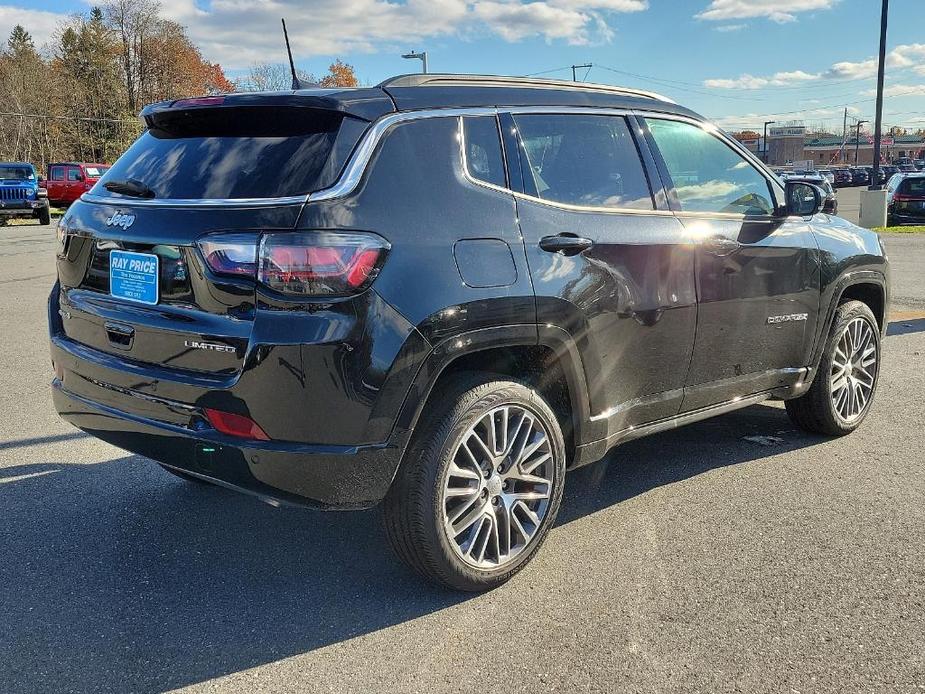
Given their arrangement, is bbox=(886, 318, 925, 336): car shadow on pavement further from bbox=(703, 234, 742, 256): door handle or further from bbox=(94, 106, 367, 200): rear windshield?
bbox=(94, 106, 367, 200): rear windshield

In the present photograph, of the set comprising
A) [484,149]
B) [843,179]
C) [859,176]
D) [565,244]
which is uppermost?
[484,149]

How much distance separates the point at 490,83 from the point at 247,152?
1062 millimetres

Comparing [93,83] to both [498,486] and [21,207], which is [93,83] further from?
[498,486]

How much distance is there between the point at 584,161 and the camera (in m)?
3.68

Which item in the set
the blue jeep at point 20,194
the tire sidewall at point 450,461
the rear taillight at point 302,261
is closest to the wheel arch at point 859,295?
the tire sidewall at point 450,461

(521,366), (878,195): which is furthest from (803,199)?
(878,195)

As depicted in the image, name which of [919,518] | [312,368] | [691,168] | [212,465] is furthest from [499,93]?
[919,518]

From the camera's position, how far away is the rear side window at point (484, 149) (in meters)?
3.22

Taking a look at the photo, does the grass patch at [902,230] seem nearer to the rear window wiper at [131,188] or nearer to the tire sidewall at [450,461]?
the tire sidewall at [450,461]

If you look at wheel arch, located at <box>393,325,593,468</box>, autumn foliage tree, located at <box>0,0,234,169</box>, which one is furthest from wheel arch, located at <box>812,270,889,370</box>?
autumn foliage tree, located at <box>0,0,234,169</box>

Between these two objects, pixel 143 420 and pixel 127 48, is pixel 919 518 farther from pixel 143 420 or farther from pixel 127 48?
pixel 127 48

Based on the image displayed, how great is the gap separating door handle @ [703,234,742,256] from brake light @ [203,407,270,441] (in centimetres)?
230

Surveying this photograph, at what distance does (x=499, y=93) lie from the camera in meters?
3.45

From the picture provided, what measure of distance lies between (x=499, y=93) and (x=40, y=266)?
1369 cm
